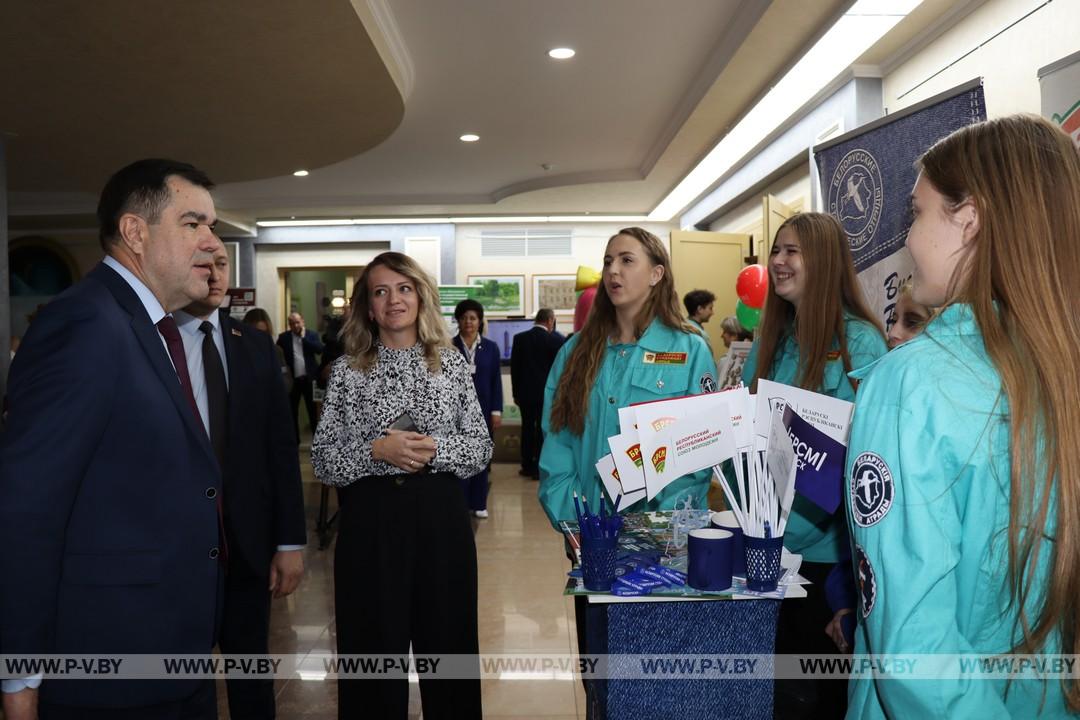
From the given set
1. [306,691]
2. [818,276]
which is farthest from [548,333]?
[818,276]

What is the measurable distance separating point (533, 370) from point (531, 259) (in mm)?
4067

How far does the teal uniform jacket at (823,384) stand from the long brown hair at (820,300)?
0.07 ft

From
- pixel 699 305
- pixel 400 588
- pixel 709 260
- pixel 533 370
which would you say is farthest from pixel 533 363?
pixel 400 588

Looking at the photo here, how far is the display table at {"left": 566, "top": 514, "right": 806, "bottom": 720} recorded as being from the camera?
51.1 inches

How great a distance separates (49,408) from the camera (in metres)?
1.32

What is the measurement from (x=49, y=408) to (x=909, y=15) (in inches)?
175

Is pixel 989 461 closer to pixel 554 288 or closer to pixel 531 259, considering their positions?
pixel 554 288

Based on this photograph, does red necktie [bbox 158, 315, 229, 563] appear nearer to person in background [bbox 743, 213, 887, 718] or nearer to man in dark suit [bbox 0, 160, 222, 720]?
man in dark suit [bbox 0, 160, 222, 720]

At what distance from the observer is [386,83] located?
5.18 metres

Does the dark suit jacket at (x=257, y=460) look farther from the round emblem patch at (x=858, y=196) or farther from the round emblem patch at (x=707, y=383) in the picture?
the round emblem patch at (x=858, y=196)

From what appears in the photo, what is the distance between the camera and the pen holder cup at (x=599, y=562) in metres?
1.29

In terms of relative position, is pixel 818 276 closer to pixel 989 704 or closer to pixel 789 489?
pixel 789 489

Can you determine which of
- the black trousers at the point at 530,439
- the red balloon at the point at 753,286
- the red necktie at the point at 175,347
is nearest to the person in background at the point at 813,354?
the red necktie at the point at 175,347

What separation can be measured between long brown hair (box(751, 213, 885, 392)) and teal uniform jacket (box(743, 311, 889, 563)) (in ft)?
0.07
